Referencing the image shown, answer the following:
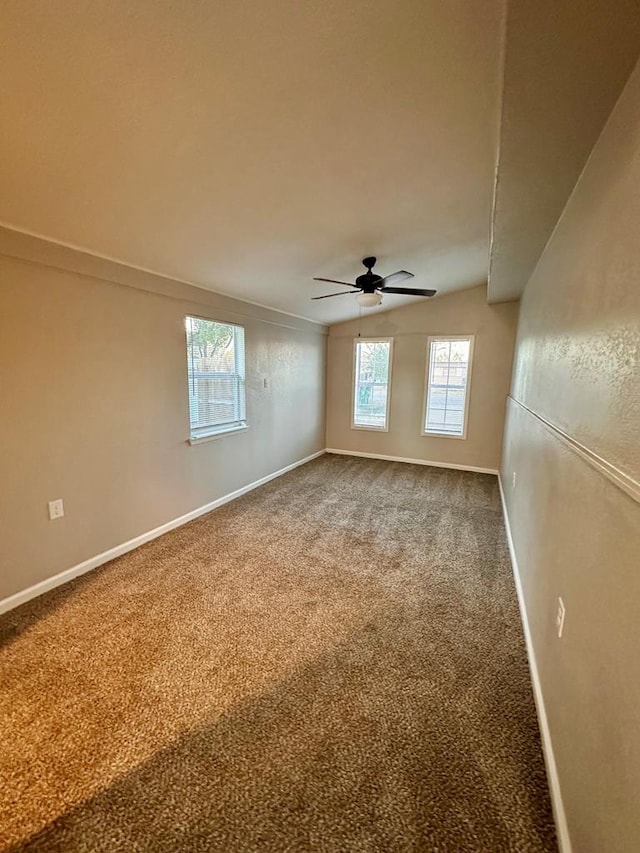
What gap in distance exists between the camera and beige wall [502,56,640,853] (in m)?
0.86

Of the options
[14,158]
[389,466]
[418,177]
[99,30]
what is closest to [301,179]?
[418,177]

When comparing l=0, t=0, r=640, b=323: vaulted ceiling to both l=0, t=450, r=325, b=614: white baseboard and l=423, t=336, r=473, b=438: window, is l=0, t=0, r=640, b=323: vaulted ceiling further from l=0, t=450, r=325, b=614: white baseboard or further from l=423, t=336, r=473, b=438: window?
l=423, t=336, r=473, b=438: window

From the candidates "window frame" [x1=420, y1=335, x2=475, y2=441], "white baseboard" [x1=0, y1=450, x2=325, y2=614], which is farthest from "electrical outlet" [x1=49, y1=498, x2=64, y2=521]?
"window frame" [x1=420, y1=335, x2=475, y2=441]

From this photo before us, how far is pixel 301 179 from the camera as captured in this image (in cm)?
203

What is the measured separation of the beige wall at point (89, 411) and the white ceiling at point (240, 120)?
323 millimetres

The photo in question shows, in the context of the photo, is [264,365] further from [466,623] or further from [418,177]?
[466,623]

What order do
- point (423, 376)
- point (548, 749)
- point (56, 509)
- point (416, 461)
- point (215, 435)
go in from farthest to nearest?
point (416, 461), point (423, 376), point (215, 435), point (56, 509), point (548, 749)

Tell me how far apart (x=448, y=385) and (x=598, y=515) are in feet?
15.1

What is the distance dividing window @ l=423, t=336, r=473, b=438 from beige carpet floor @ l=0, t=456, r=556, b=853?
9.36 feet

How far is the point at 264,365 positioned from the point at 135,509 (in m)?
2.26

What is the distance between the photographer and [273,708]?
1.61m

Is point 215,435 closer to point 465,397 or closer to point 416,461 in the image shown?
point 416,461

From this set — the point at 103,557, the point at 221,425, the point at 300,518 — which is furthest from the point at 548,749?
the point at 221,425

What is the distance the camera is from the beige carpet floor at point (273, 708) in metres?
1.20
